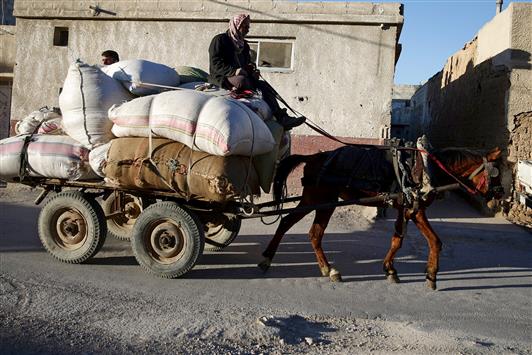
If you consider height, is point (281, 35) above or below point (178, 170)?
above

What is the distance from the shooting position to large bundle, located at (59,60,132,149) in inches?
194

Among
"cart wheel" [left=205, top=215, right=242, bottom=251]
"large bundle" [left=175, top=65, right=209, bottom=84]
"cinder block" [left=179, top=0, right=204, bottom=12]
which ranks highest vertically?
"cinder block" [left=179, top=0, right=204, bottom=12]

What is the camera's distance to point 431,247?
5.02m

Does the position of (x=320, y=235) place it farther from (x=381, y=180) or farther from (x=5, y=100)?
(x=5, y=100)

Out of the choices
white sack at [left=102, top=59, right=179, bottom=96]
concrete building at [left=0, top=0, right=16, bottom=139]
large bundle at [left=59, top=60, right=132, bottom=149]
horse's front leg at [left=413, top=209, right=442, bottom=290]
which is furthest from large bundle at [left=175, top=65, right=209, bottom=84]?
concrete building at [left=0, top=0, right=16, bottom=139]

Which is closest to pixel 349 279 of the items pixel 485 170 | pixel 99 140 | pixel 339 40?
pixel 485 170

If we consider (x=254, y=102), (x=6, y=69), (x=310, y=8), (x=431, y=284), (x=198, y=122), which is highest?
(x=310, y=8)

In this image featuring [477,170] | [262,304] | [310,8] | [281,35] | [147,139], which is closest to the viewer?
[262,304]

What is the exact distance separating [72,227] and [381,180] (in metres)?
3.42

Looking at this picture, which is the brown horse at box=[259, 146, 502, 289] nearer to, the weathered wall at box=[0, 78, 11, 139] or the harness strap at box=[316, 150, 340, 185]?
the harness strap at box=[316, 150, 340, 185]

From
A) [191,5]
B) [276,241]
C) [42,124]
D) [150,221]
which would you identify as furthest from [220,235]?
[191,5]

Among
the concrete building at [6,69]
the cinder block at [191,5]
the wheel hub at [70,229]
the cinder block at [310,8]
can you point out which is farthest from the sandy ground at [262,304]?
the concrete building at [6,69]

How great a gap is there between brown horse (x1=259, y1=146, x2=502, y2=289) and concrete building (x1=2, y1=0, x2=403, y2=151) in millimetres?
4616

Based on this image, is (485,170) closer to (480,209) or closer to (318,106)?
(318,106)
